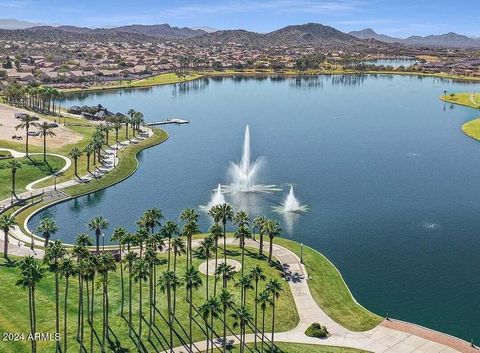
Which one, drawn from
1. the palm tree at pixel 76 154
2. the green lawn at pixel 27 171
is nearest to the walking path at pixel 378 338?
the green lawn at pixel 27 171

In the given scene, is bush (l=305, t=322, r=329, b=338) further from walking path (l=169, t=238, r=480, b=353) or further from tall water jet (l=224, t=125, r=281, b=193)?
tall water jet (l=224, t=125, r=281, b=193)

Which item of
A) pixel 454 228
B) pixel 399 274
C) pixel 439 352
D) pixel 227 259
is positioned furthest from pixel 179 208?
pixel 439 352

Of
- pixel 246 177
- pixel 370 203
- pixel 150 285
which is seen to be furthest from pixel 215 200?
pixel 150 285

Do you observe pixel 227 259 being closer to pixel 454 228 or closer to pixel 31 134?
pixel 454 228

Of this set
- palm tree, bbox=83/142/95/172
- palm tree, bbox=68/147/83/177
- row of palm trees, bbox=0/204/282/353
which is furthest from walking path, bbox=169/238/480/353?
palm tree, bbox=68/147/83/177

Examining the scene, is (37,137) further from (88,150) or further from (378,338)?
(378,338)
